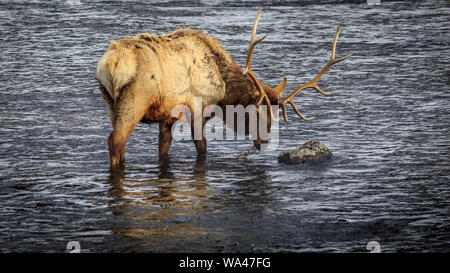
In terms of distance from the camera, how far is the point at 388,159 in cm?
1092

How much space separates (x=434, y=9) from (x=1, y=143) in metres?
17.3

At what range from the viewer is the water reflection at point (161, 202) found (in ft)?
26.3

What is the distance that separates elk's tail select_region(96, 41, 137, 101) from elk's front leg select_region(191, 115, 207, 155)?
136 cm

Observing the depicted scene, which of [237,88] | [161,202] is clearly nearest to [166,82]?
[237,88]

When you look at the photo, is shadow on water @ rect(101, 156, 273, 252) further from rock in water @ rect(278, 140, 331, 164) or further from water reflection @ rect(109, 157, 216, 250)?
rock in water @ rect(278, 140, 331, 164)

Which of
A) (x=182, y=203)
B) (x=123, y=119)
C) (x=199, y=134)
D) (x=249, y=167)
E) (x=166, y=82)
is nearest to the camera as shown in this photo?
(x=182, y=203)

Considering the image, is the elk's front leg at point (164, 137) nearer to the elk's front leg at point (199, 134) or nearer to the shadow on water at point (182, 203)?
the shadow on water at point (182, 203)

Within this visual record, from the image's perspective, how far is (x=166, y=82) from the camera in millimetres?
10289

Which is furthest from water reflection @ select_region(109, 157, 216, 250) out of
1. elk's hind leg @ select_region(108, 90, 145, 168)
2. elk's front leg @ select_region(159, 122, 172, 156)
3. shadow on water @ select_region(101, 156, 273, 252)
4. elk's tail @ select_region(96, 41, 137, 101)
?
elk's tail @ select_region(96, 41, 137, 101)

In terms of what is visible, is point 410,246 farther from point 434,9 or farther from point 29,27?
point 434,9

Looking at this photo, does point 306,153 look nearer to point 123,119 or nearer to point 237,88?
point 237,88

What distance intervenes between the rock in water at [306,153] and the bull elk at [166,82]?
0.56 meters

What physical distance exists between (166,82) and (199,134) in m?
1.05
